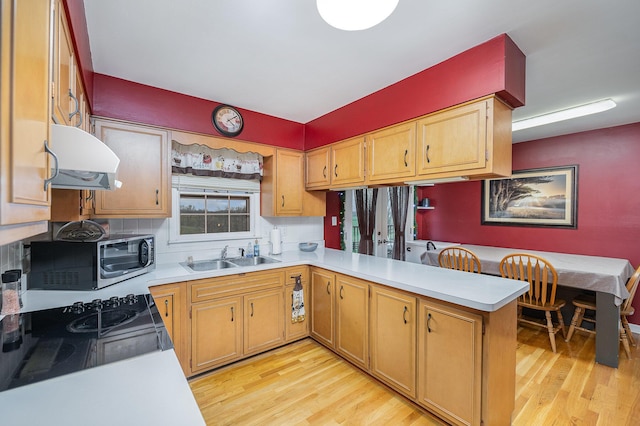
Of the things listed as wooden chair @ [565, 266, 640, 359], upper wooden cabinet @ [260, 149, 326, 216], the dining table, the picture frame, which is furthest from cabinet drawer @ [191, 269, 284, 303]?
the picture frame

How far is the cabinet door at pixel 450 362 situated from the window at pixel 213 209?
A: 208 cm

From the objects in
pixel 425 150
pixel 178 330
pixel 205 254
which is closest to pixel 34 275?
pixel 178 330

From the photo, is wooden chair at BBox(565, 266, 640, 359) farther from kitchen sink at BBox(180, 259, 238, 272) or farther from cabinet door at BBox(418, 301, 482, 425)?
kitchen sink at BBox(180, 259, 238, 272)

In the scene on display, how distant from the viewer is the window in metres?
2.73

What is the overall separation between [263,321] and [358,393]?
3.31ft

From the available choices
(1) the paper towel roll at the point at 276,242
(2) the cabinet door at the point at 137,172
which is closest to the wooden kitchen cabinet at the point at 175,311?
(2) the cabinet door at the point at 137,172

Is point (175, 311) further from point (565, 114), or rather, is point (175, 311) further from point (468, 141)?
point (565, 114)

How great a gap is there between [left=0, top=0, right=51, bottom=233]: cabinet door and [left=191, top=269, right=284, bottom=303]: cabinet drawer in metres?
1.60

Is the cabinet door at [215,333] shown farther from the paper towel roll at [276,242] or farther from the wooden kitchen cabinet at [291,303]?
the paper towel roll at [276,242]

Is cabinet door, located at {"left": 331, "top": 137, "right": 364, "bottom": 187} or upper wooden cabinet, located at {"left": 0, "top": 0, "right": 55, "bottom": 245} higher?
Result: cabinet door, located at {"left": 331, "top": 137, "right": 364, "bottom": 187}

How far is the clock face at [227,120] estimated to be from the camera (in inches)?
107

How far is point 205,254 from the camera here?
2840mm

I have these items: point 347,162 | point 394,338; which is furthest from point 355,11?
point 394,338

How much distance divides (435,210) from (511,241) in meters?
1.26
